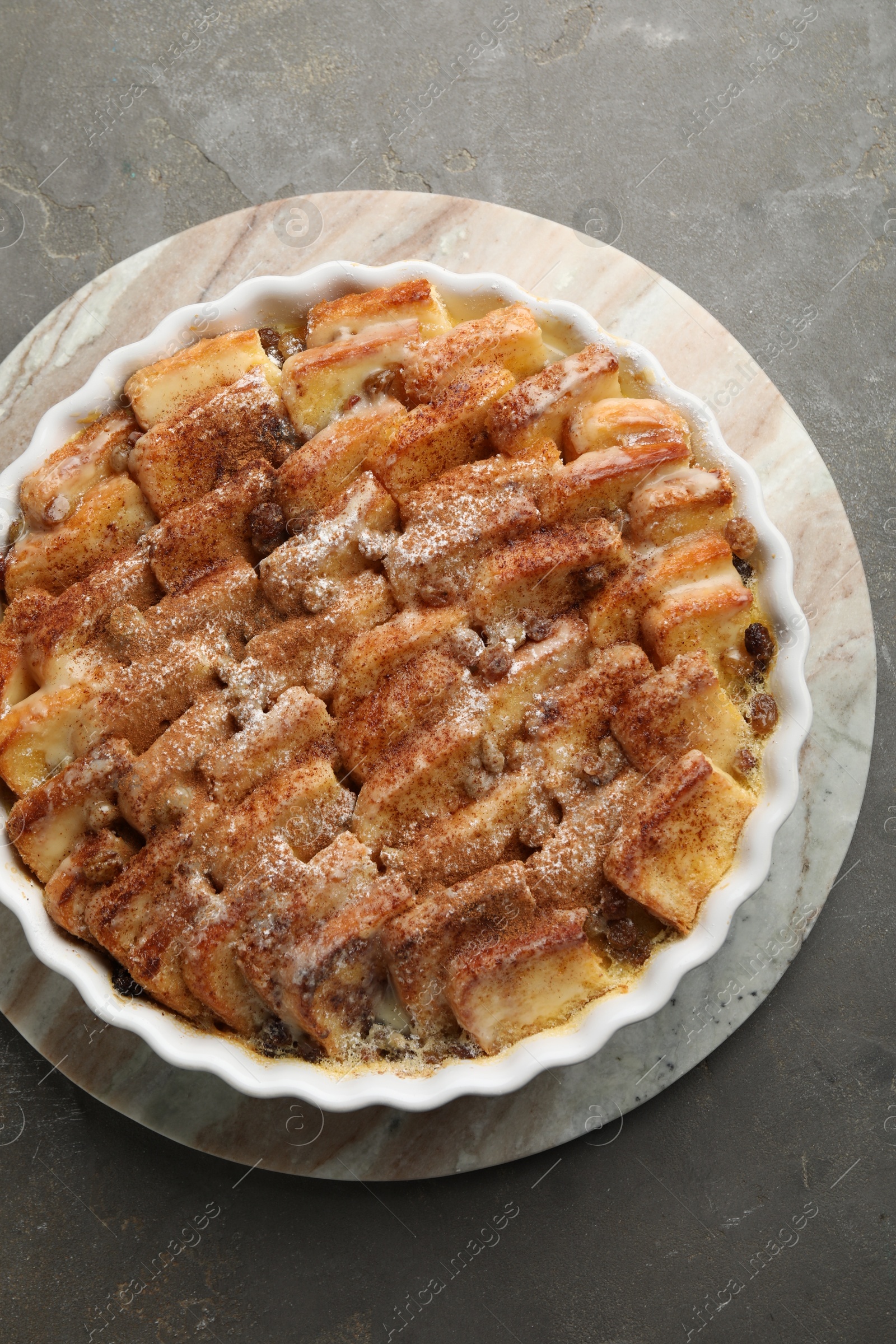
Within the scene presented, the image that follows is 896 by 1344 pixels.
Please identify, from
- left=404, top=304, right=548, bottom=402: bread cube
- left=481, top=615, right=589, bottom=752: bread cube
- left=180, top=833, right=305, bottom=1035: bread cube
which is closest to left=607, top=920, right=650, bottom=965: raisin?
left=481, top=615, right=589, bottom=752: bread cube

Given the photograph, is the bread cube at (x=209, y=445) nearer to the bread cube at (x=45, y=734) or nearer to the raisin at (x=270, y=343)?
the raisin at (x=270, y=343)

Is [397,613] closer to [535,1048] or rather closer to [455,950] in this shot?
[455,950]

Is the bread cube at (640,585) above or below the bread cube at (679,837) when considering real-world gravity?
above

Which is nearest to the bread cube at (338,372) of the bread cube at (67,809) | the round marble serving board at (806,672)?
the round marble serving board at (806,672)

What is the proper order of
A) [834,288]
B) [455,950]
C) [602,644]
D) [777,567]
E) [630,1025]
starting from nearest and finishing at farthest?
[455,950] < [602,644] < [777,567] < [630,1025] < [834,288]

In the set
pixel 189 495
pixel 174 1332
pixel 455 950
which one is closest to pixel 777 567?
pixel 455 950

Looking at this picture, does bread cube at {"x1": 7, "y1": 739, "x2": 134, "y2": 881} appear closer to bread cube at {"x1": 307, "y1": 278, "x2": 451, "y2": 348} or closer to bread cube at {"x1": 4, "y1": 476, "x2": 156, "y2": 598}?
bread cube at {"x1": 4, "y1": 476, "x2": 156, "y2": 598}
